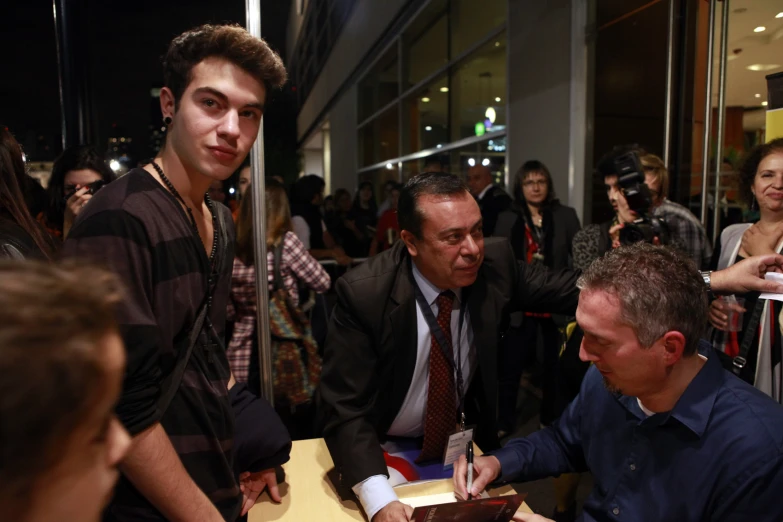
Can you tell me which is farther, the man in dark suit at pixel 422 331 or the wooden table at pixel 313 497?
the man in dark suit at pixel 422 331

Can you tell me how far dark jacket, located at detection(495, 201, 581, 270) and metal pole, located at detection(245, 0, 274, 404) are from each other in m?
2.21

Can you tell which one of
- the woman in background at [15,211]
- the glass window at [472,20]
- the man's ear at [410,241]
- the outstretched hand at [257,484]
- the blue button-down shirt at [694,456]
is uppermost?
the glass window at [472,20]

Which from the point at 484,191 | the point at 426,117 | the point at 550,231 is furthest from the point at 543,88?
the point at 426,117

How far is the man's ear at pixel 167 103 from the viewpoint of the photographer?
1.22 metres

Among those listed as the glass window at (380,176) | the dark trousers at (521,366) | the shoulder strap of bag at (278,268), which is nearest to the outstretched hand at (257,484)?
the shoulder strap of bag at (278,268)

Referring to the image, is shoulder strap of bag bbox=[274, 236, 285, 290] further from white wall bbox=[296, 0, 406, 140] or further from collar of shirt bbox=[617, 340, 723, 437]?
white wall bbox=[296, 0, 406, 140]

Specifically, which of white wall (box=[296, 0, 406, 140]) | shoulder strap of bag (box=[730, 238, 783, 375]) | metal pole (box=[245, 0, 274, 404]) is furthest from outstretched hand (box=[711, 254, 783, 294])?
white wall (box=[296, 0, 406, 140])

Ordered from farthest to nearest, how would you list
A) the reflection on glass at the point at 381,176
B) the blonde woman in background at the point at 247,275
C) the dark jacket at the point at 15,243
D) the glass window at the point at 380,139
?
1. the reflection on glass at the point at 381,176
2. the glass window at the point at 380,139
3. the blonde woman in background at the point at 247,275
4. the dark jacket at the point at 15,243

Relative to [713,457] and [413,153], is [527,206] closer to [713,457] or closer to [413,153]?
[713,457]

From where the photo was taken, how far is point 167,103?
4.06 ft

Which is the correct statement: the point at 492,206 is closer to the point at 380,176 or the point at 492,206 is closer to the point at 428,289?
the point at 428,289

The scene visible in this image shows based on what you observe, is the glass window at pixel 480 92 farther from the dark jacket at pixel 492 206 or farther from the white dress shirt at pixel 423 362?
the white dress shirt at pixel 423 362

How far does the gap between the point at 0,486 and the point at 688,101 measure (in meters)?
4.70

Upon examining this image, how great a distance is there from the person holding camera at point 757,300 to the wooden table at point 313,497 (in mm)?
1209
